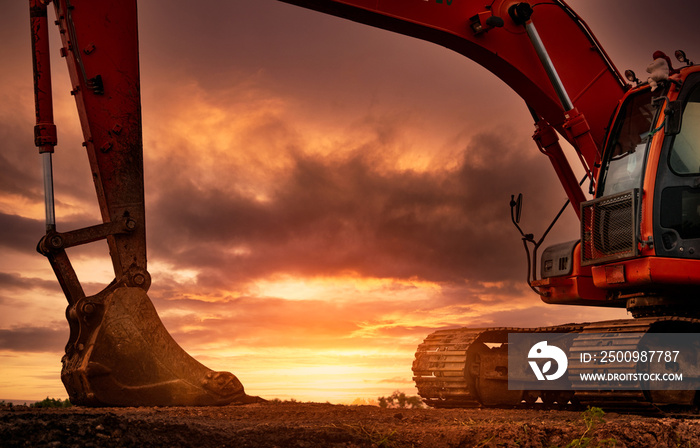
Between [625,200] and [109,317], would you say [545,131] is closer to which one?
[625,200]

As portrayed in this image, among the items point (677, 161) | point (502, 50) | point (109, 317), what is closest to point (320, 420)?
point (109, 317)

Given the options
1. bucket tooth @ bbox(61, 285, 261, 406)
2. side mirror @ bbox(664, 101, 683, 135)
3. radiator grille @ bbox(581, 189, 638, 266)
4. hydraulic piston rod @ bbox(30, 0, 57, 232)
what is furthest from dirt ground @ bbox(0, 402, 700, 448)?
side mirror @ bbox(664, 101, 683, 135)

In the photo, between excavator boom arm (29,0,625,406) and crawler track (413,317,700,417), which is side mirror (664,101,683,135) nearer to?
excavator boom arm (29,0,625,406)

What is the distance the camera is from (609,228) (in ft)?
22.4

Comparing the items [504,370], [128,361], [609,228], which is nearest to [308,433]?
[128,361]

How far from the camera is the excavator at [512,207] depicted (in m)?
6.45

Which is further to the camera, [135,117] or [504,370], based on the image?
[504,370]

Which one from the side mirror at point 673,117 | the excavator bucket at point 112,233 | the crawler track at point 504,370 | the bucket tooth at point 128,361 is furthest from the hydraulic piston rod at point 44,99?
the side mirror at point 673,117

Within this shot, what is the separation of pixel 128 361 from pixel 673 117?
204 inches

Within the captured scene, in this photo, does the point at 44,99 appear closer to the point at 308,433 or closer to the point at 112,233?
the point at 112,233

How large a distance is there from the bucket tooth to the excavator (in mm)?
11

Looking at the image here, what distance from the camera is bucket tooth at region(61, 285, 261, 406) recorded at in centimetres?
633

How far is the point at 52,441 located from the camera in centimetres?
385

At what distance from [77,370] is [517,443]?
3786mm
